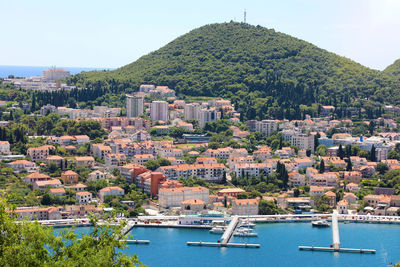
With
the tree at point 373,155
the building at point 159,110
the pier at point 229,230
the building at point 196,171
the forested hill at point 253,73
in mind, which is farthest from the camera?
the forested hill at point 253,73

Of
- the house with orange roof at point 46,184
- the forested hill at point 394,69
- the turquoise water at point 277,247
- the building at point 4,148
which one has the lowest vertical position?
the turquoise water at point 277,247

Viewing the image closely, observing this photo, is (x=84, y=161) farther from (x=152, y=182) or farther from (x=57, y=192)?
(x=57, y=192)

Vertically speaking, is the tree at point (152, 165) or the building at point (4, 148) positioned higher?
the building at point (4, 148)

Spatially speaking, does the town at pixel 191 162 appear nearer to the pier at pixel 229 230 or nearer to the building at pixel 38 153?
the building at pixel 38 153

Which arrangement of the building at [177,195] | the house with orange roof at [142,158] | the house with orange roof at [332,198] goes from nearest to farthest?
the building at [177,195]
the house with orange roof at [332,198]
the house with orange roof at [142,158]

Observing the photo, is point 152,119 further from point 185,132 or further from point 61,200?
point 61,200

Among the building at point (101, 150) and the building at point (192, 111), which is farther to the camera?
→ the building at point (192, 111)

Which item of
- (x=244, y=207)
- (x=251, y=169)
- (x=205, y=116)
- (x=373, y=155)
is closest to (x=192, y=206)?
(x=244, y=207)

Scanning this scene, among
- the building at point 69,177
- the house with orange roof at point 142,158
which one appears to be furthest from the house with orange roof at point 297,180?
the building at point 69,177
